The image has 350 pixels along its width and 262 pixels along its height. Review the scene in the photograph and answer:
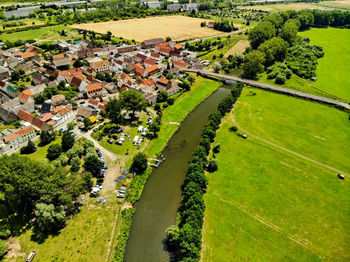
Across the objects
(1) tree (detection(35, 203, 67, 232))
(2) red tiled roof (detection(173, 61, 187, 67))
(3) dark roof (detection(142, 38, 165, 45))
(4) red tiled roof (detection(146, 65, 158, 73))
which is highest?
(3) dark roof (detection(142, 38, 165, 45))

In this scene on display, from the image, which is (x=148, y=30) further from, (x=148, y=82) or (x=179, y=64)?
(x=148, y=82)

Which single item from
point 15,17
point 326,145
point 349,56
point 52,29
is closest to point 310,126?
point 326,145

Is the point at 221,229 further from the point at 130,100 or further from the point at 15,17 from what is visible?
the point at 15,17

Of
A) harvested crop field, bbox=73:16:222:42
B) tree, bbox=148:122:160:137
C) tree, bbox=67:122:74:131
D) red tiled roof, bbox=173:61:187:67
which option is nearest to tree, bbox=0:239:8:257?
tree, bbox=67:122:74:131

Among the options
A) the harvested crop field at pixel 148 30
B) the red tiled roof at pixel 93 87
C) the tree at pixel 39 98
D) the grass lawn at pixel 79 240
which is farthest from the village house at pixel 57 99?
the harvested crop field at pixel 148 30

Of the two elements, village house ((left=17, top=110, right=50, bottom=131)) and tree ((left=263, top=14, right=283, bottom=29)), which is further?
tree ((left=263, top=14, right=283, bottom=29))

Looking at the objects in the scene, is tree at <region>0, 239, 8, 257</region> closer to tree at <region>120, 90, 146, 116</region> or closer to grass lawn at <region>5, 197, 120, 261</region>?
grass lawn at <region>5, 197, 120, 261</region>
